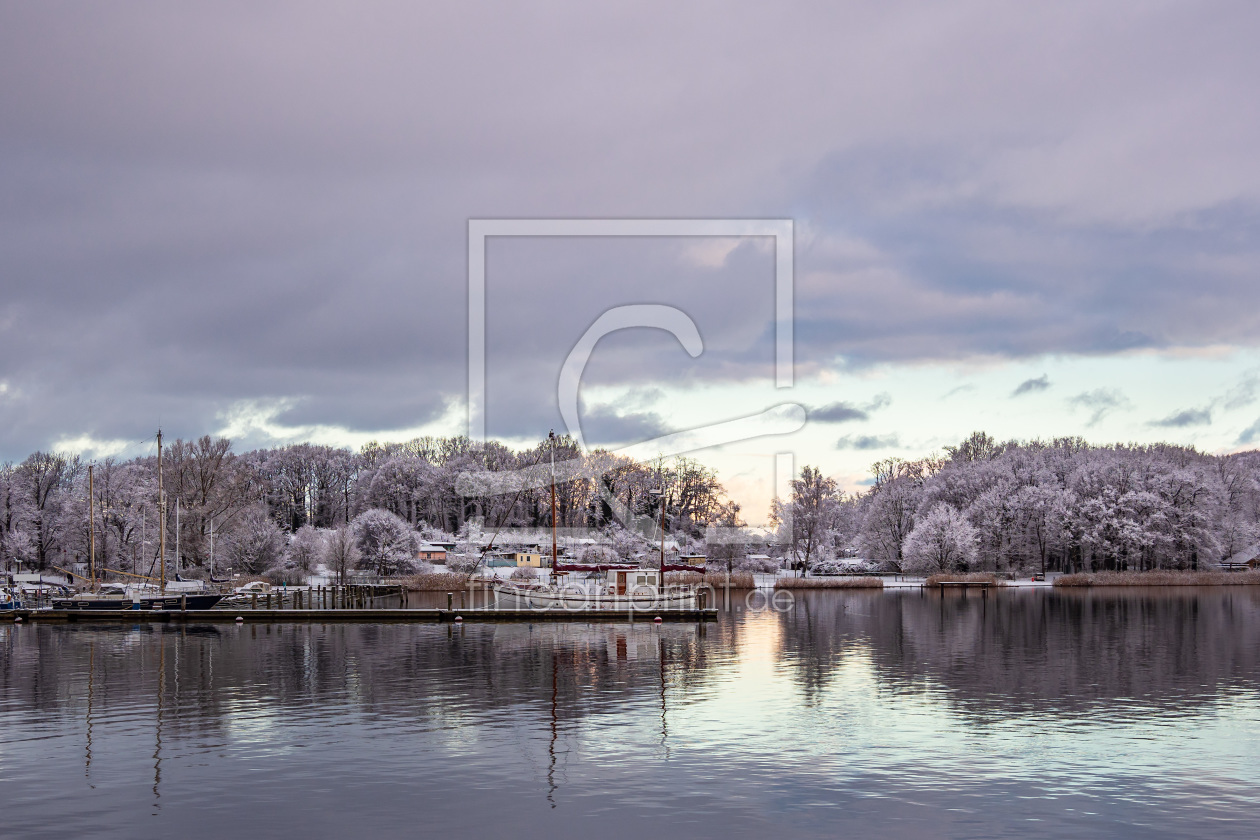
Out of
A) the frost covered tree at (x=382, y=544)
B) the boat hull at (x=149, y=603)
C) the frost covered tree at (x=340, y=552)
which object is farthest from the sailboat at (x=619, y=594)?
the frost covered tree at (x=382, y=544)

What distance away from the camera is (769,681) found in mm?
45562

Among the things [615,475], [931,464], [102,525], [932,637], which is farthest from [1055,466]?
[102,525]

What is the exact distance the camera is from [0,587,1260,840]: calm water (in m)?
24.8

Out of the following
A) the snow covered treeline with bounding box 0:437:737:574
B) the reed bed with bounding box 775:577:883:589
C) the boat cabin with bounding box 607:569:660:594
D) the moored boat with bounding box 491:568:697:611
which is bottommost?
the reed bed with bounding box 775:577:883:589

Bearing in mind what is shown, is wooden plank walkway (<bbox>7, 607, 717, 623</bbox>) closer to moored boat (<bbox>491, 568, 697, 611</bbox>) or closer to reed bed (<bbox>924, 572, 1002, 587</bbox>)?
moored boat (<bbox>491, 568, 697, 611</bbox>)

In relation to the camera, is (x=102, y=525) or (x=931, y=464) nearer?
(x=102, y=525)

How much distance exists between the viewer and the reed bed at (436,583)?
111312mm

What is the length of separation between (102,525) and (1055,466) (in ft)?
420

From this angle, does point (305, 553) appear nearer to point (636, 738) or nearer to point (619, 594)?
point (619, 594)

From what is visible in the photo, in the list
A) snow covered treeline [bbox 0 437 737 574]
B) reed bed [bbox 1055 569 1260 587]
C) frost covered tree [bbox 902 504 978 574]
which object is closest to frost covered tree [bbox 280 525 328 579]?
snow covered treeline [bbox 0 437 737 574]

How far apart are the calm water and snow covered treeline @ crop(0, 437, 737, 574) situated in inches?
2307

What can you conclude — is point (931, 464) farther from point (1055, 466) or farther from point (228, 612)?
point (228, 612)

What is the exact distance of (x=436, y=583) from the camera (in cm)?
11219

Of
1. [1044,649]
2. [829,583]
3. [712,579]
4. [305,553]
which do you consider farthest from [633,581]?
[305,553]
